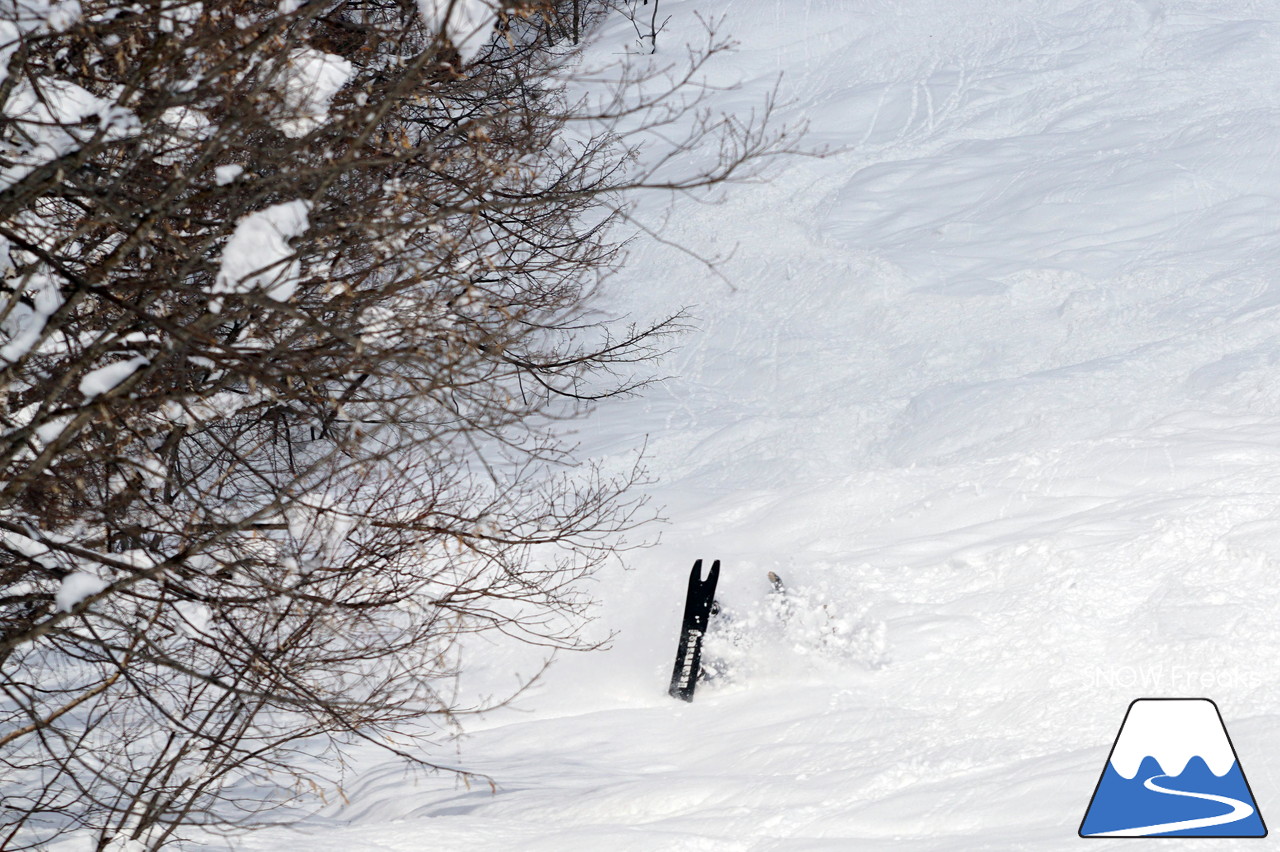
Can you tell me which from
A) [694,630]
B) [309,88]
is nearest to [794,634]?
[694,630]

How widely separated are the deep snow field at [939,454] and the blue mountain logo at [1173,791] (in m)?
0.12

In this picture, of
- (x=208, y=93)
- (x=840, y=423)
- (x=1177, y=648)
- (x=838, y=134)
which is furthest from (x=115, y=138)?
(x=838, y=134)

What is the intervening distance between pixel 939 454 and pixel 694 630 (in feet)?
13.2

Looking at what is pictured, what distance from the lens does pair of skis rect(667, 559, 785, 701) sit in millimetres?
8031

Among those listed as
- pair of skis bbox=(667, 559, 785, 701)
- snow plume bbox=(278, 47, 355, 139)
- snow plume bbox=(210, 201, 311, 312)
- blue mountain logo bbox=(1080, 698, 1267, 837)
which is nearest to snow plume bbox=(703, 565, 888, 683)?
pair of skis bbox=(667, 559, 785, 701)

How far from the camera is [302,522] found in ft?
19.2

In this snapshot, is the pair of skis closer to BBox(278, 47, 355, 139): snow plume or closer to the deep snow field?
the deep snow field

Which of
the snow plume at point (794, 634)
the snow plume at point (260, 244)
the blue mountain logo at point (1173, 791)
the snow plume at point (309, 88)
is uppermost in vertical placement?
the snow plume at point (309, 88)

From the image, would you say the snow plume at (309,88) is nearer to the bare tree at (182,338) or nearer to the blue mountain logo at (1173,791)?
the bare tree at (182,338)

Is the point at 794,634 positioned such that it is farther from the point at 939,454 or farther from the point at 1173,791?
the point at 939,454

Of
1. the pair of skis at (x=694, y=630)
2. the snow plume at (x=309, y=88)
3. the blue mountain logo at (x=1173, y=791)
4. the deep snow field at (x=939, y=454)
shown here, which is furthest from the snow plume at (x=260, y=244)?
the pair of skis at (x=694, y=630)

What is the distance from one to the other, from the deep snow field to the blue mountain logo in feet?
0.41

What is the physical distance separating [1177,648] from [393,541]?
486 cm

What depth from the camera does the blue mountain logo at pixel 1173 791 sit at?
4.89 m
